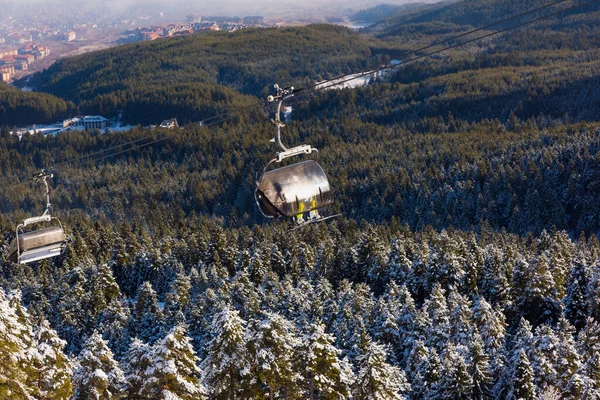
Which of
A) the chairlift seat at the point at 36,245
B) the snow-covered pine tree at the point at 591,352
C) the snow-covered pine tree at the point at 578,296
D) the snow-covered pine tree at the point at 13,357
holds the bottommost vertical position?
the snow-covered pine tree at the point at 578,296

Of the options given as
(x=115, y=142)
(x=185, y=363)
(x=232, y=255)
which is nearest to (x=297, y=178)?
(x=185, y=363)

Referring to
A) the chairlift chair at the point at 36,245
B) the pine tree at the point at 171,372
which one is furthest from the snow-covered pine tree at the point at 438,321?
the chairlift chair at the point at 36,245

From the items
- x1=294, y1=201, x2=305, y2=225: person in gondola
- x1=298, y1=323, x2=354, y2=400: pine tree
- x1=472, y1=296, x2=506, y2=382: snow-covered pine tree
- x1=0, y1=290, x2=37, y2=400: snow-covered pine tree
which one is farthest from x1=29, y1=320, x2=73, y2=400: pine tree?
x1=472, y1=296, x2=506, y2=382: snow-covered pine tree

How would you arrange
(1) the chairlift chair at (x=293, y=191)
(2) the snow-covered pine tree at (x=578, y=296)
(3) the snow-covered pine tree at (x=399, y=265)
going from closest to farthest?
(1) the chairlift chair at (x=293, y=191) → (2) the snow-covered pine tree at (x=578, y=296) → (3) the snow-covered pine tree at (x=399, y=265)

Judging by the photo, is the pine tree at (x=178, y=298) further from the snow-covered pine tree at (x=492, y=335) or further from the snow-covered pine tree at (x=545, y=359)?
the snow-covered pine tree at (x=545, y=359)

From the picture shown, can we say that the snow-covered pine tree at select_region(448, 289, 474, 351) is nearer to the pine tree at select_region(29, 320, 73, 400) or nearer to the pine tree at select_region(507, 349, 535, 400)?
the pine tree at select_region(507, 349, 535, 400)
